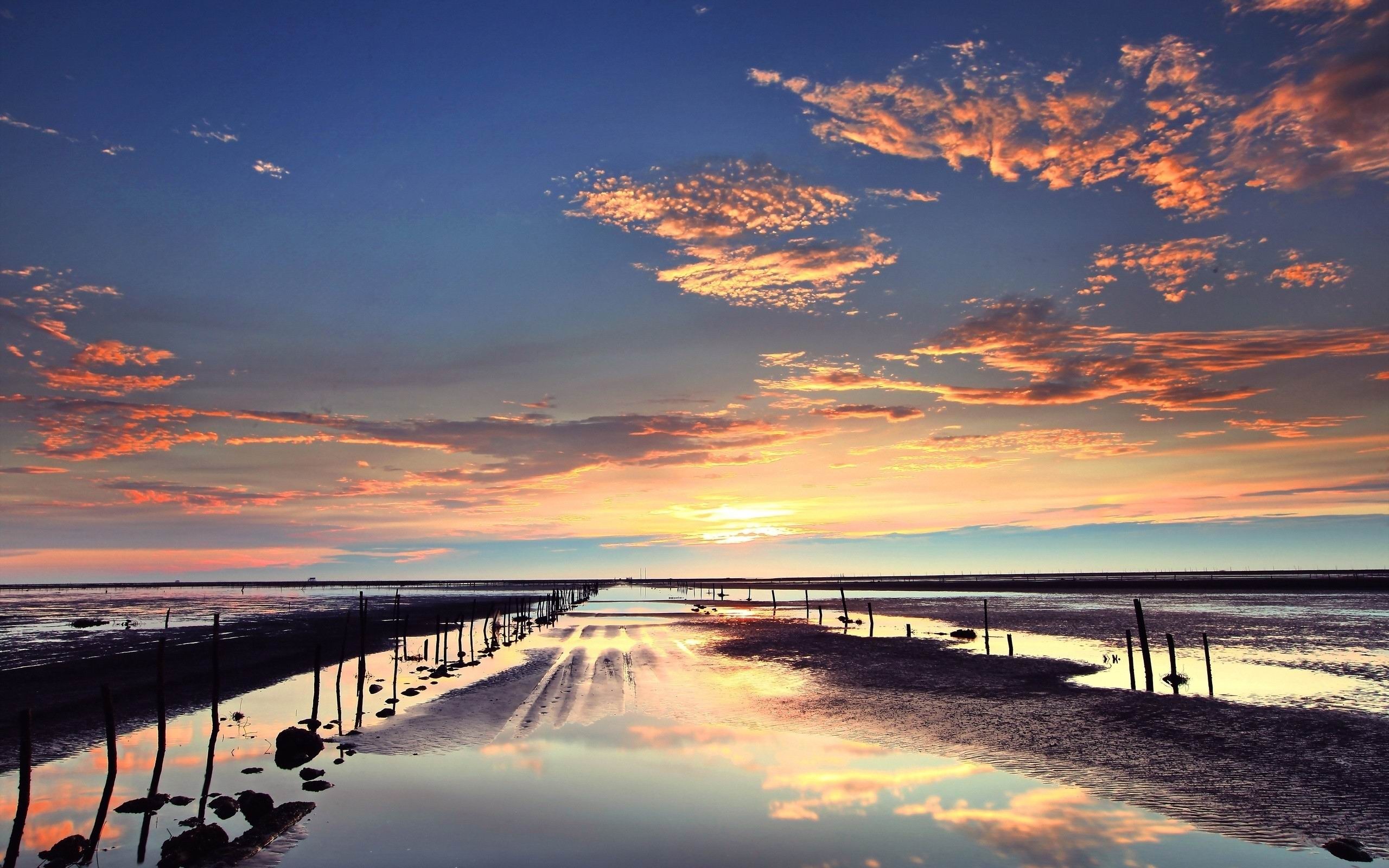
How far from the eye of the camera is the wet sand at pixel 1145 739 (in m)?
15.5

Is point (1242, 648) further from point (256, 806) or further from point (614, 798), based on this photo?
point (256, 806)

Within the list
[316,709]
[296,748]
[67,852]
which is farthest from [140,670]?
[67,852]

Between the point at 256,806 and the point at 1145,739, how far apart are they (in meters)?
21.4

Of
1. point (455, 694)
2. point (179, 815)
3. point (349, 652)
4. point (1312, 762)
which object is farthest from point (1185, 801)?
point (349, 652)

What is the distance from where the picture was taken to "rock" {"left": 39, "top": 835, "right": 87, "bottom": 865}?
44.6 feet

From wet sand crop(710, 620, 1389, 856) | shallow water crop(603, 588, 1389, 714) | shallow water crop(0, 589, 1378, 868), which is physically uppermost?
shallow water crop(0, 589, 1378, 868)

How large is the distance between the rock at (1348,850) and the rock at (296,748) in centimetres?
2187

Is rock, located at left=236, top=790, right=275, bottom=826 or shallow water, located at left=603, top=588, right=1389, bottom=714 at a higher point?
rock, located at left=236, top=790, right=275, bottom=826

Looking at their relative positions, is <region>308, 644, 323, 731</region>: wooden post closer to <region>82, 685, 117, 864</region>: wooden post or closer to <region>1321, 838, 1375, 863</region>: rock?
<region>82, 685, 117, 864</region>: wooden post

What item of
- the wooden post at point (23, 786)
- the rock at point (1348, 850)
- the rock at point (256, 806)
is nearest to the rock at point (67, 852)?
the wooden post at point (23, 786)

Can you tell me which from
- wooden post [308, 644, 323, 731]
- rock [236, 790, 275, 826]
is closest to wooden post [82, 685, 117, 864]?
rock [236, 790, 275, 826]

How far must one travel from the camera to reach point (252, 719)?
1036 inches

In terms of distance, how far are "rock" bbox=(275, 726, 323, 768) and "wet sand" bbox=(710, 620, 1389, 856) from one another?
13528 mm

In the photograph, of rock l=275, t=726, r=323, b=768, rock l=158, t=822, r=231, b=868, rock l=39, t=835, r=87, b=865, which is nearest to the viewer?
rock l=158, t=822, r=231, b=868
